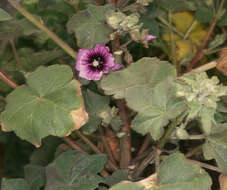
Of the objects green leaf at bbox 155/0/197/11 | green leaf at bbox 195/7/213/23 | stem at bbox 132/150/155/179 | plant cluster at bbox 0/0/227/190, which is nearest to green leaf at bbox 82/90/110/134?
plant cluster at bbox 0/0/227/190

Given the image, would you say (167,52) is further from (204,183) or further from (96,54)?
(204,183)

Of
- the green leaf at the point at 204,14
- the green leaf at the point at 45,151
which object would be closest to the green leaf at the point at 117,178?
the green leaf at the point at 45,151

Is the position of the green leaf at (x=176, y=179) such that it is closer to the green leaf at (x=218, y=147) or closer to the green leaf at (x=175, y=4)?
the green leaf at (x=218, y=147)

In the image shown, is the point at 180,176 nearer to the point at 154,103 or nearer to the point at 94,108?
the point at 154,103

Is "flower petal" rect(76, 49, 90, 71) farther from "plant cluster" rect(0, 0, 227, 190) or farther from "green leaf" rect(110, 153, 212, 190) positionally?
"green leaf" rect(110, 153, 212, 190)

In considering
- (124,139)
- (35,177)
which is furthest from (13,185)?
(124,139)
